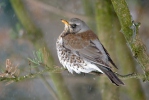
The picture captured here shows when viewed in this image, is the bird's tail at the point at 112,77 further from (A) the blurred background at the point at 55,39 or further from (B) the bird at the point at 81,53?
(A) the blurred background at the point at 55,39

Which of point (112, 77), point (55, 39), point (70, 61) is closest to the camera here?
point (112, 77)

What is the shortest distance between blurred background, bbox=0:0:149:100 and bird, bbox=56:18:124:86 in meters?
0.41

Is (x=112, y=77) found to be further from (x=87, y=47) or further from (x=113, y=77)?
(x=87, y=47)

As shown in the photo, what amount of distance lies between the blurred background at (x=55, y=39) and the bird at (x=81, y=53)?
0.41 metres

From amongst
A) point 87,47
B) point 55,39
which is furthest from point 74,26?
point 55,39

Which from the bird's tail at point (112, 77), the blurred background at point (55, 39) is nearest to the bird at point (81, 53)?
the bird's tail at point (112, 77)

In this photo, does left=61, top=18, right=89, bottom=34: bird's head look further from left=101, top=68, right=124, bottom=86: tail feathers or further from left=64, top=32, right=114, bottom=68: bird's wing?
left=101, top=68, right=124, bottom=86: tail feathers

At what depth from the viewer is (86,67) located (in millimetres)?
931

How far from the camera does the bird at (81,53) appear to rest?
3.03ft

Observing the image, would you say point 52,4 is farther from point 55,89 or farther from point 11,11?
point 55,89

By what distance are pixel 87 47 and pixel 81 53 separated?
0.03m

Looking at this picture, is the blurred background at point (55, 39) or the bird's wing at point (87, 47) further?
the blurred background at point (55, 39)

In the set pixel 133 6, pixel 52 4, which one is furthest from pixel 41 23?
pixel 133 6

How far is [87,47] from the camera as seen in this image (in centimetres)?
97
